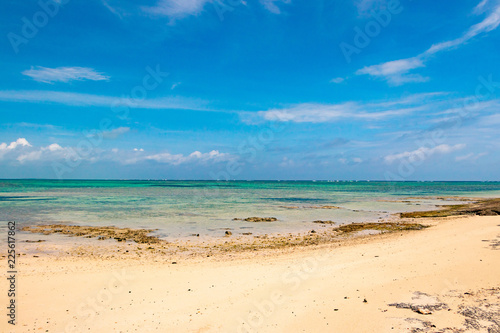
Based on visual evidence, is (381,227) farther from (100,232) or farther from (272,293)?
(100,232)

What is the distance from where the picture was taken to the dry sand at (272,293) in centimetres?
781

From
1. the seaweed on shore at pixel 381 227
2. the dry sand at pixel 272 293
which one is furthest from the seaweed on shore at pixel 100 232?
the seaweed on shore at pixel 381 227

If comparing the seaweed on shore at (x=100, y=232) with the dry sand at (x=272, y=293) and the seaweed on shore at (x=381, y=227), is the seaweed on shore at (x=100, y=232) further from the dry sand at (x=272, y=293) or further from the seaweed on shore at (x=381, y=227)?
the seaweed on shore at (x=381, y=227)

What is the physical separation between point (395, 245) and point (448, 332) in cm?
1122

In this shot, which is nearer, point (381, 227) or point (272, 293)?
point (272, 293)

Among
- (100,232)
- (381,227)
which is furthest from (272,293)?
(381,227)

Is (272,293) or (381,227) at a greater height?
(272,293)

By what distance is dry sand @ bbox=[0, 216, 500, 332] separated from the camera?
25.6 feet

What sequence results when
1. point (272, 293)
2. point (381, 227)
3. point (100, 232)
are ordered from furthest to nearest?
point (381, 227)
point (100, 232)
point (272, 293)

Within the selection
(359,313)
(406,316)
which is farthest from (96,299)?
(406,316)

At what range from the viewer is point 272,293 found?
1005cm

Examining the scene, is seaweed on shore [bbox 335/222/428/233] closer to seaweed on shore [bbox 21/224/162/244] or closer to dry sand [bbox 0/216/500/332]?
dry sand [bbox 0/216/500/332]

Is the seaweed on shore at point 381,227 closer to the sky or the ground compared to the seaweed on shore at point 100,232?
closer to the ground

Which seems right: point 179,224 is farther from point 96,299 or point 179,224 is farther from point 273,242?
point 96,299
